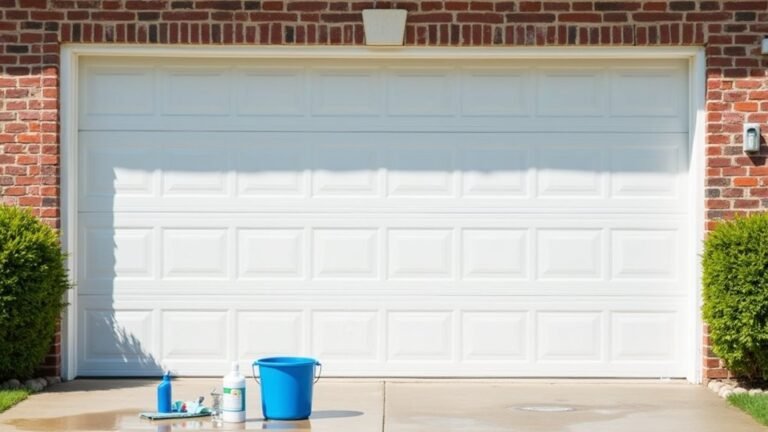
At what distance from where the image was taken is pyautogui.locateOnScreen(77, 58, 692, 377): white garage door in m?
11.1

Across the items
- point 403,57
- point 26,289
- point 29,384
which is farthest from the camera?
point 403,57

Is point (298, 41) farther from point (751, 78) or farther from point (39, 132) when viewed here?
point (751, 78)

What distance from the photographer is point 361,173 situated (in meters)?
11.2

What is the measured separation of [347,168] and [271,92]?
89 cm

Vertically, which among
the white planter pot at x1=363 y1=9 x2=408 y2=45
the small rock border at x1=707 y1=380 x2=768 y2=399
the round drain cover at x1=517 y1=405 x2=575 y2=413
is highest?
the white planter pot at x1=363 y1=9 x2=408 y2=45

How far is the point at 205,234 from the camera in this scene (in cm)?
1116

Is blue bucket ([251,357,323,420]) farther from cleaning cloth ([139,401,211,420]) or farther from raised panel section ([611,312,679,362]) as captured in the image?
raised panel section ([611,312,679,362])

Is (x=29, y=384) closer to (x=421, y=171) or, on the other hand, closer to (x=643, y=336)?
(x=421, y=171)

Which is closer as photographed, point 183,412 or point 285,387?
point 285,387

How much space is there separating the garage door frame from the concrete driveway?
0.57 metres

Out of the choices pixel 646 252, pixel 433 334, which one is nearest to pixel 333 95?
pixel 433 334

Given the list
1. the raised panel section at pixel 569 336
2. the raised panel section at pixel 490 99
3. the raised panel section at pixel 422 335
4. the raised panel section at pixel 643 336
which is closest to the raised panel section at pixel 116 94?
the raised panel section at pixel 490 99

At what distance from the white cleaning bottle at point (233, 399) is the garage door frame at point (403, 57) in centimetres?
282

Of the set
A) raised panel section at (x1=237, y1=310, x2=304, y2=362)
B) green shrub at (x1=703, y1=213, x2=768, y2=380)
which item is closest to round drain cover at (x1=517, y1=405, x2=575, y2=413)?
green shrub at (x1=703, y1=213, x2=768, y2=380)
